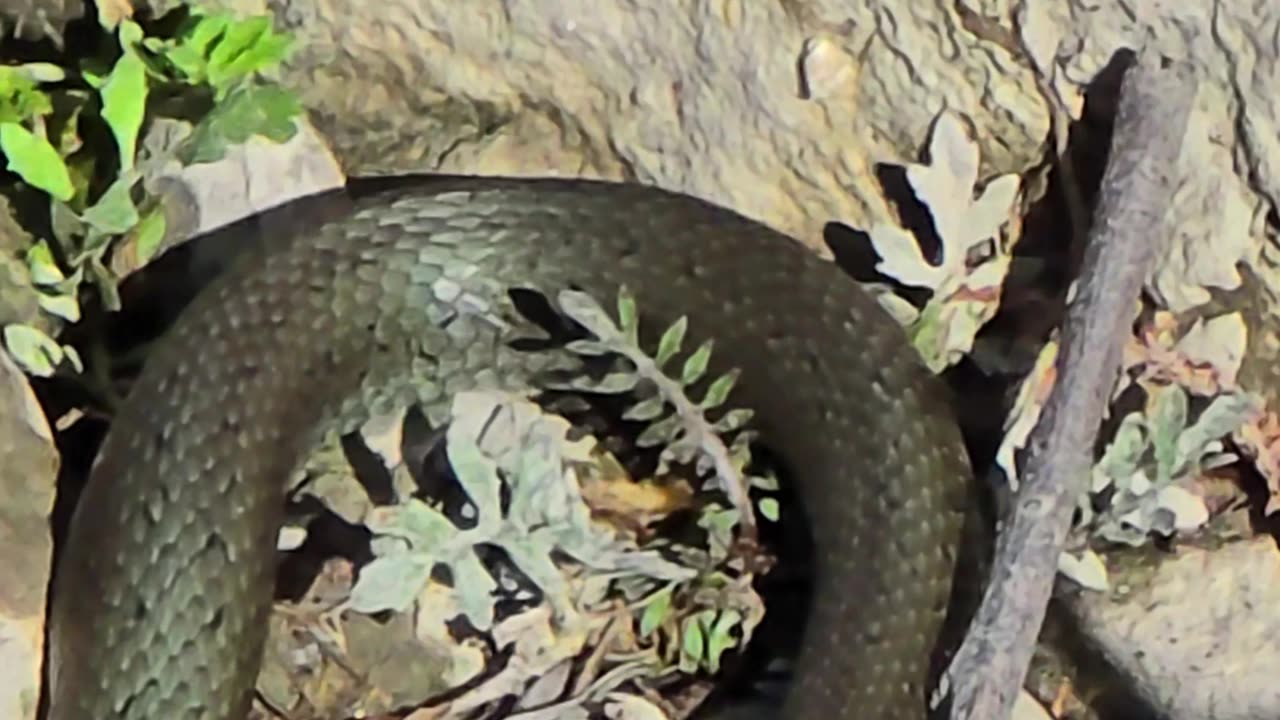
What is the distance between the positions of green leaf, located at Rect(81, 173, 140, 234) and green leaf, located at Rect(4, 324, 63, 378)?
14 cm

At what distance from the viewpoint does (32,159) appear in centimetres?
213

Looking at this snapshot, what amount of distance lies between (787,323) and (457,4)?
512 mm

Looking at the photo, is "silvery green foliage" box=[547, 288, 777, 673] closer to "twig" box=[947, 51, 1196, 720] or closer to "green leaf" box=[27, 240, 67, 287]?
"twig" box=[947, 51, 1196, 720]

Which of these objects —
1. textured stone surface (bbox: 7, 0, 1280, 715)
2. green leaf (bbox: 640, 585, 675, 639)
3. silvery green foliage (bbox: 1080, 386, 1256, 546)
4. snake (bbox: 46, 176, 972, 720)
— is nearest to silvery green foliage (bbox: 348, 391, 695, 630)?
green leaf (bbox: 640, 585, 675, 639)

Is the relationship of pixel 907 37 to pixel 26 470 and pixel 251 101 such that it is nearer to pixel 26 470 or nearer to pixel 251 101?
pixel 251 101

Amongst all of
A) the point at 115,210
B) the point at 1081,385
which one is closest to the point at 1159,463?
the point at 1081,385

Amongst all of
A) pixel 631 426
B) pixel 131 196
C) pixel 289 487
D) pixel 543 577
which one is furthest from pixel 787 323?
pixel 131 196

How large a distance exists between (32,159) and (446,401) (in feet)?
1.81

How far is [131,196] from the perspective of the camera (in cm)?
230

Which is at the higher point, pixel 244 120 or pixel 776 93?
pixel 776 93

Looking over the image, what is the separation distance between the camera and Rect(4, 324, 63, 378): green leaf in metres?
2.23

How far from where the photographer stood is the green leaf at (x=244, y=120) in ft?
7.19

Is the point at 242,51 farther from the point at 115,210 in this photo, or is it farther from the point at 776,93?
the point at 776,93

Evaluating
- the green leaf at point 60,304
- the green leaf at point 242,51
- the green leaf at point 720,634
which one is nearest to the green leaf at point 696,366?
the green leaf at point 720,634
